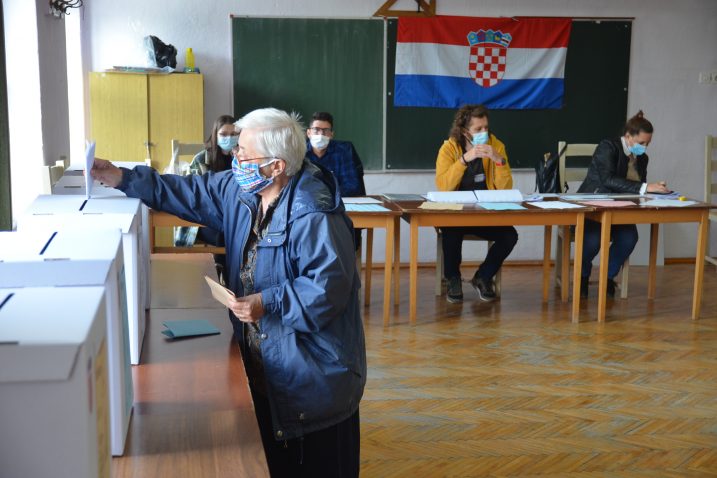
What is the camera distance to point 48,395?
767 mm

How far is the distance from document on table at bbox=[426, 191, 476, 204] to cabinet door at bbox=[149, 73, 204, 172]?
1.88m

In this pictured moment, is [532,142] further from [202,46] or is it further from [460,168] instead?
[202,46]

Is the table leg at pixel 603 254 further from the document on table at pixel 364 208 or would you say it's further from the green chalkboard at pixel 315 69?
the green chalkboard at pixel 315 69

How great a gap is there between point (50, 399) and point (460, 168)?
4.83 metres

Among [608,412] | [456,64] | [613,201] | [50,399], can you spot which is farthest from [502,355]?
[50,399]

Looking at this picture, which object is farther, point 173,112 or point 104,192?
point 173,112

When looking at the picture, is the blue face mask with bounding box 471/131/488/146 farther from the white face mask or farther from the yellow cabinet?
the yellow cabinet

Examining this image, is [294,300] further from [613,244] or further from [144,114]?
[144,114]

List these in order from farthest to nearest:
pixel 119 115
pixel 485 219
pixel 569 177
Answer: pixel 569 177 → pixel 119 115 → pixel 485 219

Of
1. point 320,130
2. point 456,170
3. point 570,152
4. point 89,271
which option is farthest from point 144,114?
point 89,271

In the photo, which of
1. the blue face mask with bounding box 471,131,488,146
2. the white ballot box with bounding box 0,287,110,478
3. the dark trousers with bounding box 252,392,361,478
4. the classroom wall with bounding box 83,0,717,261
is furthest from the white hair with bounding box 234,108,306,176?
the classroom wall with bounding box 83,0,717,261

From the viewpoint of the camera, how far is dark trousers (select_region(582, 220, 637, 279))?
18.5 ft

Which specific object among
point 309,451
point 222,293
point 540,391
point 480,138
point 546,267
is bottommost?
point 540,391

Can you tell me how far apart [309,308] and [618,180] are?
4.28 meters
